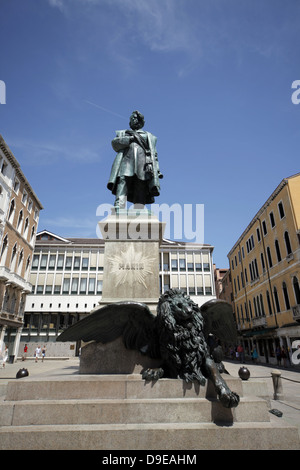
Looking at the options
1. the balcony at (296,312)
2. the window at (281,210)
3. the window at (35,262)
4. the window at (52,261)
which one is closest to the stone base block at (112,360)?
the balcony at (296,312)

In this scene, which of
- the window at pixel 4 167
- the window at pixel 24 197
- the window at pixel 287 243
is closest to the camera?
the window at pixel 287 243

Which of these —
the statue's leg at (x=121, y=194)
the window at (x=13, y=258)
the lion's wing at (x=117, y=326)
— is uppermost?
the window at (x=13, y=258)

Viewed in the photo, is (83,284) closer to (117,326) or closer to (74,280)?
(74,280)

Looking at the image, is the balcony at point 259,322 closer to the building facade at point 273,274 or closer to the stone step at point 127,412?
the building facade at point 273,274

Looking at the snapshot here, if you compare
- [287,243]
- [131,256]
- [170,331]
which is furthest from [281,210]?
[170,331]

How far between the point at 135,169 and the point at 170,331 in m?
4.48

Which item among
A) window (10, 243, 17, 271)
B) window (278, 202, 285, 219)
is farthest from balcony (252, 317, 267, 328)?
window (10, 243, 17, 271)

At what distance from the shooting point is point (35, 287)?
41.1 meters

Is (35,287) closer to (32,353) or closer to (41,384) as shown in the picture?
(32,353)

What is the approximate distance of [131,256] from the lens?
18.8 ft

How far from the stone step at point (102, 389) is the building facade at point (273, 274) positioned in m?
21.0

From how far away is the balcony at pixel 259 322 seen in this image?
27.5 meters

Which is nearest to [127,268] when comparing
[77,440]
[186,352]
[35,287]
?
[186,352]

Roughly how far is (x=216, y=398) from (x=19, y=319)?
111 feet
